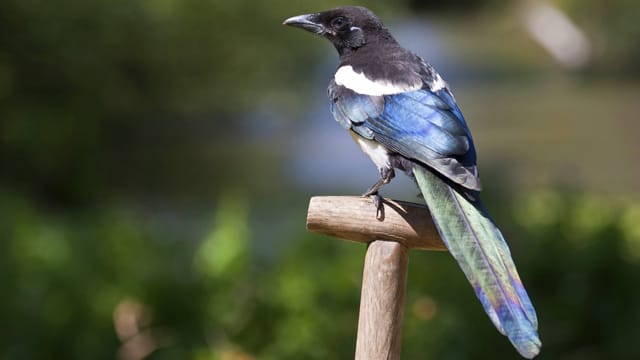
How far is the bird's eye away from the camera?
2205 millimetres

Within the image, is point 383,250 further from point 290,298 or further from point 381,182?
point 290,298

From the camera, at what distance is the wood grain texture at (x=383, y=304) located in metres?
1.86

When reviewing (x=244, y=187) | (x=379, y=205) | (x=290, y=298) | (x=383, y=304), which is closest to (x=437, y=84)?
(x=379, y=205)

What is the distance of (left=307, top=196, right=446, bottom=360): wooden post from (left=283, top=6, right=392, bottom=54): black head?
0.43m

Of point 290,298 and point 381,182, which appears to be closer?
point 381,182

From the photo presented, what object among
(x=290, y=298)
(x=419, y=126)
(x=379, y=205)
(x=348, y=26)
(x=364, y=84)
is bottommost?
(x=290, y=298)

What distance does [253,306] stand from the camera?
3236 mm

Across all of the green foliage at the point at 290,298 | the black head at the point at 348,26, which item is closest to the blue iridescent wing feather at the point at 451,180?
the black head at the point at 348,26

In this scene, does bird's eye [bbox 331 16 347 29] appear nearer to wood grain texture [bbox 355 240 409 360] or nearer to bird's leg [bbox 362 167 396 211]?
bird's leg [bbox 362 167 396 211]

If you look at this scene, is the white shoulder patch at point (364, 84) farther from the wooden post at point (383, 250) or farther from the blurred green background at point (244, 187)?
the blurred green background at point (244, 187)

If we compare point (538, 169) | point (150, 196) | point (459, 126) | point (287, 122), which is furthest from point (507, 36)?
point (459, 126)

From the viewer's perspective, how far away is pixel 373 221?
189 cm

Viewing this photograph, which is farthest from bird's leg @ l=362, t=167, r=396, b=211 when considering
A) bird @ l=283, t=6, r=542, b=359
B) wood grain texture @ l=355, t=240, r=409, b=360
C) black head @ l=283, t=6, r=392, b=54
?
black head @ l=283, t=6, r=392, b=54

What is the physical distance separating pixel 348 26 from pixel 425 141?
0.47 m
